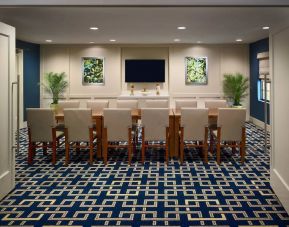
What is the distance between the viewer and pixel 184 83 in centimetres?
891

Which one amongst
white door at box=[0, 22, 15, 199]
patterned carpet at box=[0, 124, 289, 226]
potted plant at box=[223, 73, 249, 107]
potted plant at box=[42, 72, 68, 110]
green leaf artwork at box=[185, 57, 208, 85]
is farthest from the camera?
green leaf artwork at box=[185, 57, 208, 85]

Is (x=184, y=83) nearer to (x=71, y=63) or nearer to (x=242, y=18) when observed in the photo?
(x=71, y=63)

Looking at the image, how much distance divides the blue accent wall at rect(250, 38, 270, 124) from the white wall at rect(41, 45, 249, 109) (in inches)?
9.5

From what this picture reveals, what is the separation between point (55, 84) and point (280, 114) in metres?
6.61

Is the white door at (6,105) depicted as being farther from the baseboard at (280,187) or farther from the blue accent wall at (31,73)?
the blue accent wall at (31,73)

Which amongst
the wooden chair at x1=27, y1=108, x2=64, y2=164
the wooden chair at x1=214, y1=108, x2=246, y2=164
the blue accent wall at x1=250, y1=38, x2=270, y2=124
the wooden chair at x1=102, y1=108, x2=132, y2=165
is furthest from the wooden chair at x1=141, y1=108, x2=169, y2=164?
the blue accent wall at x1=250, y1=38, x2=270, y2=124

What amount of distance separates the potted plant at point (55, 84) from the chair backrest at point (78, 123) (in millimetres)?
4080

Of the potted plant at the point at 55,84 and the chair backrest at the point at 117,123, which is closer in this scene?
the chair backrest at the point at 117,123

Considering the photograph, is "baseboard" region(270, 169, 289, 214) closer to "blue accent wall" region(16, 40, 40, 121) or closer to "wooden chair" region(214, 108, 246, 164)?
"wooden chair" region(214, 108, 246, 164)

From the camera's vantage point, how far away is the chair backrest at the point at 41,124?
14.8 feet

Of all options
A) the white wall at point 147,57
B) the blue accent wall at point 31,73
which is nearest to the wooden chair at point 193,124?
the white wall at point 147,57

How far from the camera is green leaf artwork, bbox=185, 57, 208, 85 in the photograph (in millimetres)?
8938

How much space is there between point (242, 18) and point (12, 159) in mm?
3739

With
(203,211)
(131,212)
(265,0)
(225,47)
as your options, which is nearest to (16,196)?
(131,212)
